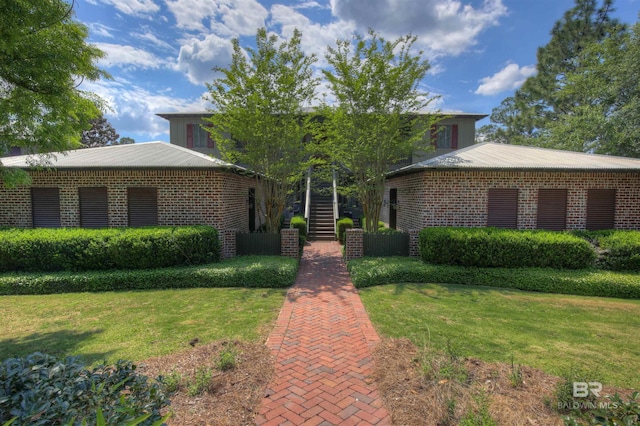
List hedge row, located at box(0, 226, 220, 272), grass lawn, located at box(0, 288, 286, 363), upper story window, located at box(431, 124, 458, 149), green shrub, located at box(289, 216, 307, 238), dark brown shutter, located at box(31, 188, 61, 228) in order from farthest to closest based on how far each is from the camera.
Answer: upper story window, located at box(431, 124, 458, 149) → green shrub, located at box(289, 216, 307, 238) → dark brown shutter, located at box(31, 188, 61, 228) → hedge row, located at box(0, 226, 220, 272) → grass lawn, located at box(0, 288, 286, 363)

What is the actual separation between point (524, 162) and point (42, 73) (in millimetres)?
11198

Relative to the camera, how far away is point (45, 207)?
9.40 m

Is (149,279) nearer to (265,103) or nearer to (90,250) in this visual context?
(90,250)

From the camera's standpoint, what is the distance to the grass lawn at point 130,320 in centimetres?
434

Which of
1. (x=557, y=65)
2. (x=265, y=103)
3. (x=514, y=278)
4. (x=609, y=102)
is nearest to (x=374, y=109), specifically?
(x=265, y=103)

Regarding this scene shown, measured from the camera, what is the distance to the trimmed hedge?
7.58 metres

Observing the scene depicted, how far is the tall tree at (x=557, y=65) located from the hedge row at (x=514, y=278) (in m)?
17.3

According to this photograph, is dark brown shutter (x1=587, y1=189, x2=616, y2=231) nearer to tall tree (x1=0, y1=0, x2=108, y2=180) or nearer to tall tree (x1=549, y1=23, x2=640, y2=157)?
tall tree (x1=549, y1=23, x2=640, y2=157)

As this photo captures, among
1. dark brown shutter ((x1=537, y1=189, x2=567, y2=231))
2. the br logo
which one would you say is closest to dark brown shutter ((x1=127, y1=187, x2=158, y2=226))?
the br logo

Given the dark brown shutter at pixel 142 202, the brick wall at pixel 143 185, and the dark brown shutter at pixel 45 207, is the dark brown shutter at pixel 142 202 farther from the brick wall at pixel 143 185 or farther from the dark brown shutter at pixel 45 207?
the dark brown shutter at pixel 45 207

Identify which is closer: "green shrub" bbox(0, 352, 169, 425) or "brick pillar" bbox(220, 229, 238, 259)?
"green shrub" bbox(0, 352, 169, 425)

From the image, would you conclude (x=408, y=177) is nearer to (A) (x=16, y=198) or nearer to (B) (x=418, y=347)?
(B) (x=418, y=347)

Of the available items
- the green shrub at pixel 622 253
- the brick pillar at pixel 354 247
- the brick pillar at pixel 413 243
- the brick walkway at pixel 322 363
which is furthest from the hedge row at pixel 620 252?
the brick walkway at pixel 322 363

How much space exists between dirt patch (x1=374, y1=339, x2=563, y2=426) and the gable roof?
248 inches
